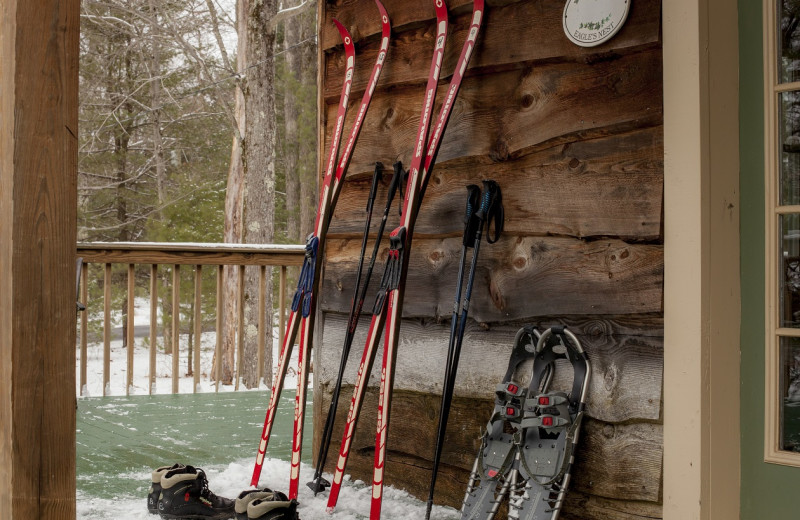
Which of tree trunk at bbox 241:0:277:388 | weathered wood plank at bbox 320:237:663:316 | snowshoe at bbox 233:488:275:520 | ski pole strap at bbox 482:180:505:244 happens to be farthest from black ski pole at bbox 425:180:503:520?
tree trunk at bbox 241:0:277:388

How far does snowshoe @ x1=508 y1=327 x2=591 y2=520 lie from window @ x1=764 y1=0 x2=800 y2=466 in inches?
19.9

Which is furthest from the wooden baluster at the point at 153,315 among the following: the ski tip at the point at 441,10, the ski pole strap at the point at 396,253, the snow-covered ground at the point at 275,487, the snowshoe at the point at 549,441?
the snowshoe at the point at 549,441

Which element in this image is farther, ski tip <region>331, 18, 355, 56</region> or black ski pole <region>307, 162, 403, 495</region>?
ski tip <region>331, 18, 355, 56</region>

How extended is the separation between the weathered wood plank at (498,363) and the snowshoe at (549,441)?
0.05m

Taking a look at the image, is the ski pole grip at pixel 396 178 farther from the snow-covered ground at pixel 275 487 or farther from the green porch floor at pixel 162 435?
the green porch floor at pixel 162 435

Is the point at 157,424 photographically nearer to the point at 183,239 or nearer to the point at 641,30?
the point at 641,30

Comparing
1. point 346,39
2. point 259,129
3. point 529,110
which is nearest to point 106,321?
point 346,39

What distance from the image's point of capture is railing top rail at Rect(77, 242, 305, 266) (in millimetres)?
4316

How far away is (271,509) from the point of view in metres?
2.29

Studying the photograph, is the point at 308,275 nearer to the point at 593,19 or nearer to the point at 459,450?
the point at 459,450

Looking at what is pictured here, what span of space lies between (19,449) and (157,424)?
257 centimetres

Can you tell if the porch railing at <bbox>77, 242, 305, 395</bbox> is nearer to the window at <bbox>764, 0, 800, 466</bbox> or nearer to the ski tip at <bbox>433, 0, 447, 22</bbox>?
the ski tip at <bbox>433, 0, 447, 22</bbox>

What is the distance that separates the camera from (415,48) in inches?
112

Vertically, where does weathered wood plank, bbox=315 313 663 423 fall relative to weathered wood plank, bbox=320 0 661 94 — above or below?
below
